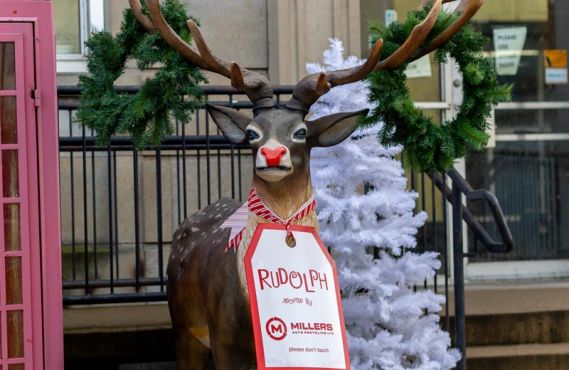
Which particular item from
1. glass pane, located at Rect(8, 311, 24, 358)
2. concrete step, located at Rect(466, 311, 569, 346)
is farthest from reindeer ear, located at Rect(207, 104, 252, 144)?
concrete step, located at Rect(466, 311, 569, 346)

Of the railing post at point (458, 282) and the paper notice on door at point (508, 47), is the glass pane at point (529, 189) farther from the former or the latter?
the railing post at point (458, 282)

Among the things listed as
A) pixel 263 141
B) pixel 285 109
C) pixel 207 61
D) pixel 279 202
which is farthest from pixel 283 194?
pixel 207 61

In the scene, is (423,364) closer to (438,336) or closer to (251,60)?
(438,336)

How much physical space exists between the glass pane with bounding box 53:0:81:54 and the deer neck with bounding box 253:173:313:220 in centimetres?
400

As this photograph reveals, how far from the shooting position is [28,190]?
5.66 meters

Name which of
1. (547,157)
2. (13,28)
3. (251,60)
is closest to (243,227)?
(13,28)

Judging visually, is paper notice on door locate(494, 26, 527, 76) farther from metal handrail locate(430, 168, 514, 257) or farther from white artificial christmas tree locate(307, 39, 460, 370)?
white artificial christmas tree locate(307, 39, 460, 370)

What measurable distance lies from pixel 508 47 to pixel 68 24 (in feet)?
11.7

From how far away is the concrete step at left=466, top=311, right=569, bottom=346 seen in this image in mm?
7719

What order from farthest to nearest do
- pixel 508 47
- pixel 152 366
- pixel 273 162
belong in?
pixel 508 47 → pixel 152 366 → pixel 273 162

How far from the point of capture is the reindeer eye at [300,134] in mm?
5270

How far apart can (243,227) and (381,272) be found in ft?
4.26

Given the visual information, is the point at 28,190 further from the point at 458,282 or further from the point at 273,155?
the point at 458,282

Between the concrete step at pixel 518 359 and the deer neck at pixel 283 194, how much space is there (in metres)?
2.61
